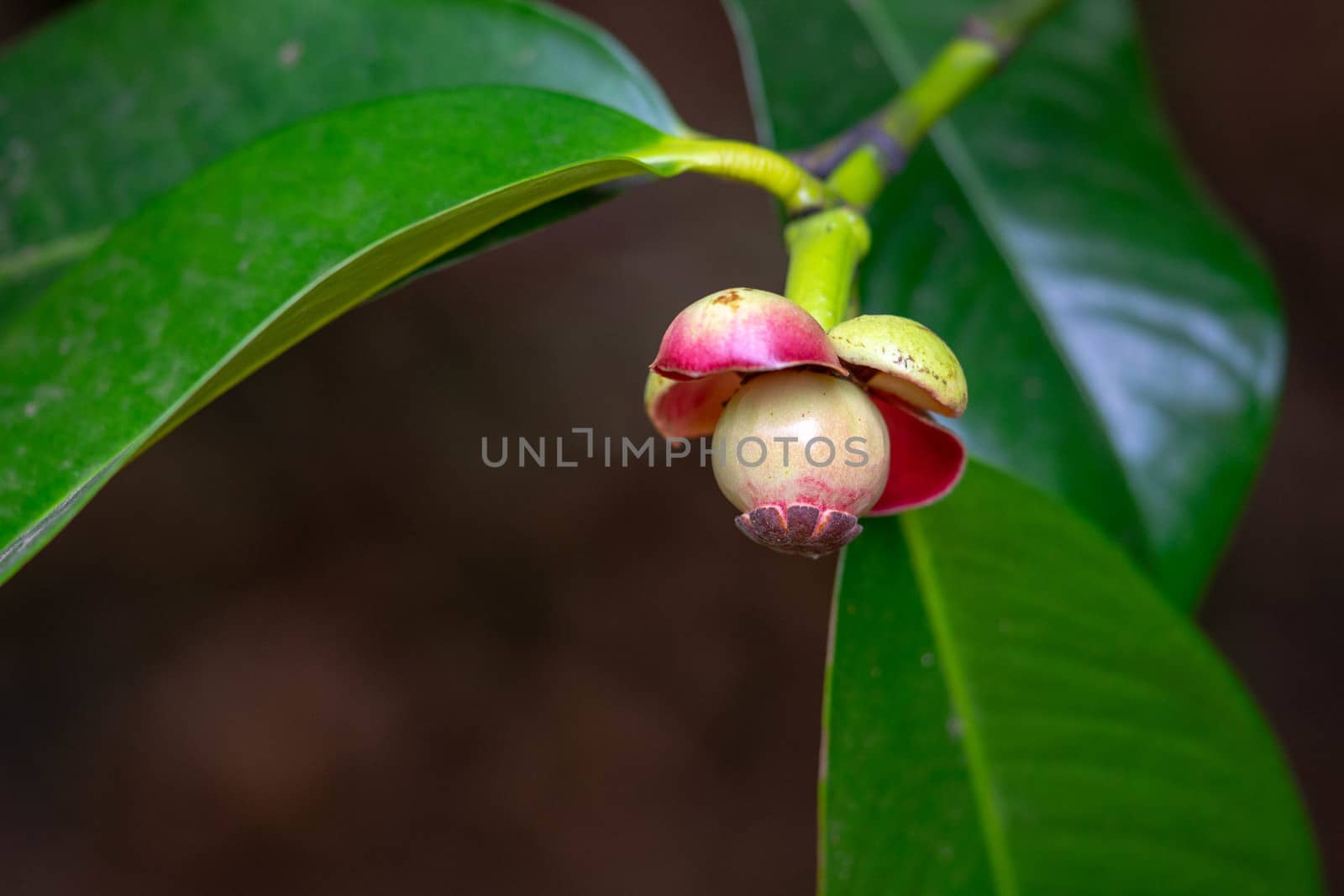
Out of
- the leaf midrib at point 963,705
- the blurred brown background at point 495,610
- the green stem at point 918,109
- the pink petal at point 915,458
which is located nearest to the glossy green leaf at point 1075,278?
the green stem at point 918,109

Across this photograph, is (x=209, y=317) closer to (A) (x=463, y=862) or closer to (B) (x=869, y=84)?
(B) (x=869, y=84)

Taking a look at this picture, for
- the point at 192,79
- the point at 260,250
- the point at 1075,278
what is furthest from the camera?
the point at 1075,278

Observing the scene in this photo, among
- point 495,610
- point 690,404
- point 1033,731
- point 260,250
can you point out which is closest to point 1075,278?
point 1033,731

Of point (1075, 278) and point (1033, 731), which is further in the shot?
point (1075, 278)

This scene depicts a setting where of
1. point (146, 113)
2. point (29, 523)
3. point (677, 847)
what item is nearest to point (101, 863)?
point (677, 847)

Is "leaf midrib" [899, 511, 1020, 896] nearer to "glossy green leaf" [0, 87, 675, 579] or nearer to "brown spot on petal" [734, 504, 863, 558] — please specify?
"brown spot on petal" [734, 504, 863, 558]

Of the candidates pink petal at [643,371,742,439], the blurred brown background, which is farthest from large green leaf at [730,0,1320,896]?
the blurred brown background

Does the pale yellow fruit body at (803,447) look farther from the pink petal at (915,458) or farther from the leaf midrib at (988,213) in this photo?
the leaf midrib at (988,213)

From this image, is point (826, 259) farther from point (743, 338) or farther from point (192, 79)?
point (192, 79)
